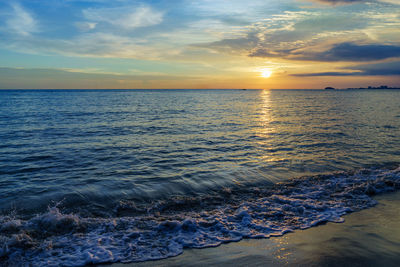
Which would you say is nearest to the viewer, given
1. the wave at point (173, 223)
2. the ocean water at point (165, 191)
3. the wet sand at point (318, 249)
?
the wet sand at point (318, 249)

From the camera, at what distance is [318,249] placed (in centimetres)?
551

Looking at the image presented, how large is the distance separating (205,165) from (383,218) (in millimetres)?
7761

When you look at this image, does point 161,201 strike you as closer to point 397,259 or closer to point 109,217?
point 109,217

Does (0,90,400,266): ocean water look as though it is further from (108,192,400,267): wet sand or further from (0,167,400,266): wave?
(108,192,400,267): wet sand

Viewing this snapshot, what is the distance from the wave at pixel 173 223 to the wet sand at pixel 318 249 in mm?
308

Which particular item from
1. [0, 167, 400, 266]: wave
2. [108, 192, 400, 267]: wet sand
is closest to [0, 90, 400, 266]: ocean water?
[0, 167, 400, 266]: wave

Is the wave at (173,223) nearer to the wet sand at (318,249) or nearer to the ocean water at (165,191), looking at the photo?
the ocean water at (165,191)

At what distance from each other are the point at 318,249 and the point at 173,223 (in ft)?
12.3

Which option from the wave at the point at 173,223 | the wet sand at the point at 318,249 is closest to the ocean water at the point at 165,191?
the wave at the point at 173,223

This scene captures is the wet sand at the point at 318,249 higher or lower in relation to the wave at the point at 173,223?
higher

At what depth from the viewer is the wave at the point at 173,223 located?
18.5 ft

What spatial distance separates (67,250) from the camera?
227 inches

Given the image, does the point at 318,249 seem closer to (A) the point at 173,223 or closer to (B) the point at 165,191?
(A) the point at 173,223

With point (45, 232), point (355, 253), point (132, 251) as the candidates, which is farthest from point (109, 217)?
point (355, 253)
